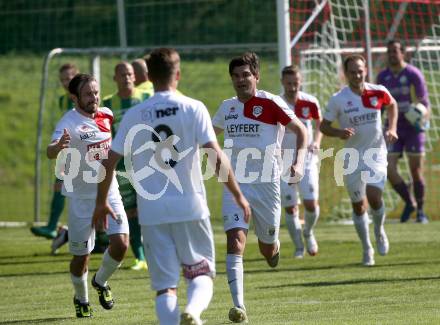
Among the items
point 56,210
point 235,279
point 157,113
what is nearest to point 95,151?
point 235,279

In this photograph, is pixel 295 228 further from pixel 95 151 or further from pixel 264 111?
pixel 264 111

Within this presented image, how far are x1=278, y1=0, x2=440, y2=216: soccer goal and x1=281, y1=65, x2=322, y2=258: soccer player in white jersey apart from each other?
2446 mm

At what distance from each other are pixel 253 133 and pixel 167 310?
2744 mm

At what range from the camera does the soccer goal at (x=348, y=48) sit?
1820 cm

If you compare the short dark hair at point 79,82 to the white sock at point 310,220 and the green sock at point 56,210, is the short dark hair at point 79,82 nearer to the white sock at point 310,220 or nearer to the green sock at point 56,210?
the white sock at point 310,220

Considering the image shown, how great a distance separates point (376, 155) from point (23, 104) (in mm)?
21282

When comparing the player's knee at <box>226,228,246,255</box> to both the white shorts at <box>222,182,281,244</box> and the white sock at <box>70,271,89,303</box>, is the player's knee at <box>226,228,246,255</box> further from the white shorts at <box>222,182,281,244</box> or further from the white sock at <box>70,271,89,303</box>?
the white sock at <box>70,271,89,303</box>

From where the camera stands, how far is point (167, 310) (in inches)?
299

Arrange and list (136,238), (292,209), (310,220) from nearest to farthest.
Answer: (136,238) < (292,209) < (310,220)

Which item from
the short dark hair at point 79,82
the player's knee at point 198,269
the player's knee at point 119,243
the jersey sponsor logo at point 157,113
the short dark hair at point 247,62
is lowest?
the player's knee at point 119,243

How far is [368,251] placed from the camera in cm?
1327

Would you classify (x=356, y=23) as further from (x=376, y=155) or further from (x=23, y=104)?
(x=23, y=104)

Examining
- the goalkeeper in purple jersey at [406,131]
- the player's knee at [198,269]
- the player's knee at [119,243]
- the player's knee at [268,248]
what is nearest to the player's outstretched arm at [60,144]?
the player's knee at [119,243]

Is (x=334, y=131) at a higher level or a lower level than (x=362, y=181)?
higher
